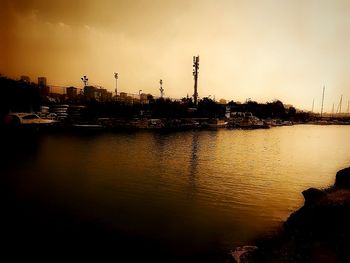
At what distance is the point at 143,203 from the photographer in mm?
19078

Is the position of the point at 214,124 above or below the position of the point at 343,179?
below

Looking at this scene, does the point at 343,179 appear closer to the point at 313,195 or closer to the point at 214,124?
the point at 313,195

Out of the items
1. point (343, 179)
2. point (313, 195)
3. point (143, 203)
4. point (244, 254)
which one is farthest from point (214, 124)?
point (244, 254)

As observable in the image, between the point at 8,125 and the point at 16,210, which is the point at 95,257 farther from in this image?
the point at 8,125

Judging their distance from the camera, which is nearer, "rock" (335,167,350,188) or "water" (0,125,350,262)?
"water" (0,125,350,262)

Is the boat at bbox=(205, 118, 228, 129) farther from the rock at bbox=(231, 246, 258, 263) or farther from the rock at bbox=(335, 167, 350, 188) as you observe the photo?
the rock at bbox=(231, 246, 258, 263)

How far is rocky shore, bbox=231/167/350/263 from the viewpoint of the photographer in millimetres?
9719

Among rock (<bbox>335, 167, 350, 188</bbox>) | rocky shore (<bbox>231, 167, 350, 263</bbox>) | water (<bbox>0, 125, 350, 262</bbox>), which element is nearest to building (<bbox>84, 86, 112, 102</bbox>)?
water (<bbox>0, 125, 350, 262</bbox>)

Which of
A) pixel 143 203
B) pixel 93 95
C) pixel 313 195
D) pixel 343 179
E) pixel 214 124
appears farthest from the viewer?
pixel 93 95

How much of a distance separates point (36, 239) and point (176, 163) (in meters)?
22.1

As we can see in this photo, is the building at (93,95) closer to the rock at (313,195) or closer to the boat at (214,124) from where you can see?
the boat at (214,124)

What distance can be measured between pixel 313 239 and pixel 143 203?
35.4ft

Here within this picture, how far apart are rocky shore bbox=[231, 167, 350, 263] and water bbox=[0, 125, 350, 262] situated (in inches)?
56.9

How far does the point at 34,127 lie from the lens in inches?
2549
